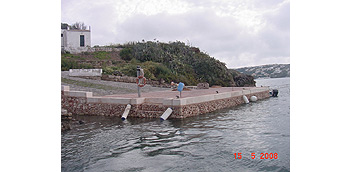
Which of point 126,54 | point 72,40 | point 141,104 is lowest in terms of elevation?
point 141,104

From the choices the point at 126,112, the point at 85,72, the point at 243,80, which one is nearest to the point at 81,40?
the point at 85,72

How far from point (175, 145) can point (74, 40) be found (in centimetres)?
2471

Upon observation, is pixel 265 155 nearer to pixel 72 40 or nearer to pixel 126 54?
pixel 126 54

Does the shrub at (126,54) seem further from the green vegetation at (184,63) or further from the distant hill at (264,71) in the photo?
the distant hill at (264,71)

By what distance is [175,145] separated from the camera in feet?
19.6

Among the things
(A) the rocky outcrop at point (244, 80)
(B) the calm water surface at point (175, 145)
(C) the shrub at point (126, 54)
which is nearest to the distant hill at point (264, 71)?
(A) the rocky outcrop at point (244, 80)

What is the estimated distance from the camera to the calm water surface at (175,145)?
4777mm

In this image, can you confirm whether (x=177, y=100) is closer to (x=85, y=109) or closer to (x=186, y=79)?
(x=85, y=109)

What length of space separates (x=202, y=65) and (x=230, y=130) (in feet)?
61.3

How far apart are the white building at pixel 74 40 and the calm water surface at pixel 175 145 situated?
A: 19796mm

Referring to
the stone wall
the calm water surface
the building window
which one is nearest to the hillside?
the building window
